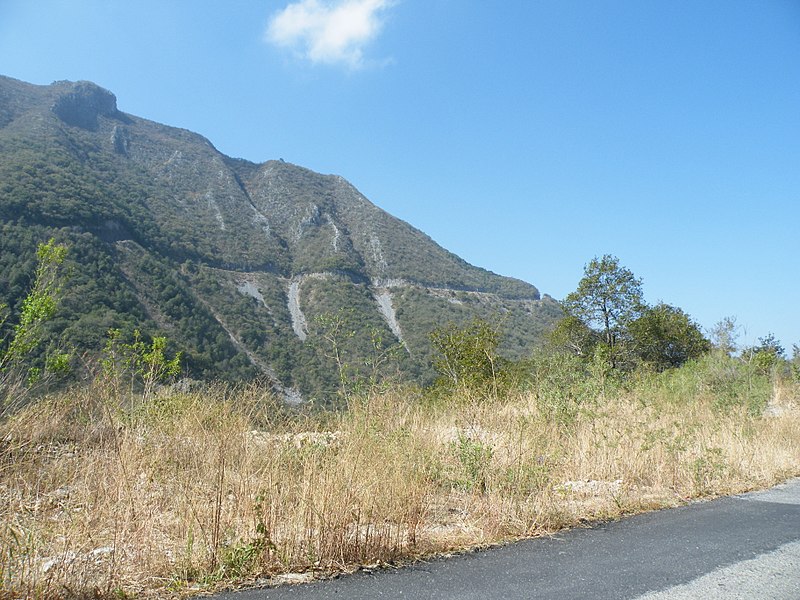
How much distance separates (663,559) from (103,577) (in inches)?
154

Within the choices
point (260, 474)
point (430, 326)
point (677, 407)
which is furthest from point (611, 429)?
point (430, 326)

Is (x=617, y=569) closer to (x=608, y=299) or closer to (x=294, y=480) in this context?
(x=294, y=480)

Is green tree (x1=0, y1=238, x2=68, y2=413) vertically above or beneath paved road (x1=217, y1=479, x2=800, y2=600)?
above

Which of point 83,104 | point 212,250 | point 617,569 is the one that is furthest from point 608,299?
point 83,104

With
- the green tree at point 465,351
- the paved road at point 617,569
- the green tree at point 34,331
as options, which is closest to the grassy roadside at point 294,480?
the paved road at point 617,569

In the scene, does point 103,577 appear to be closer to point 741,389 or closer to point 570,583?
point 570,583

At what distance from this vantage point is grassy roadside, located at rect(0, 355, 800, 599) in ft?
10.5

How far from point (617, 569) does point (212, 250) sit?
84369 mm

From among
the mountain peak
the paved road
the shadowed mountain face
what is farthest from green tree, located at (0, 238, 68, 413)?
the mountain peak

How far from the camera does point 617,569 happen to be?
11.7 ft

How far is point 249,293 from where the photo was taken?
2948 inches

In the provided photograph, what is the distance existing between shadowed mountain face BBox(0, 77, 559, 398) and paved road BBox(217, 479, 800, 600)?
2594 centimetres

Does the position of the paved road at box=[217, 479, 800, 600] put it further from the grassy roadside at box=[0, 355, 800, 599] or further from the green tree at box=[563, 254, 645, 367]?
the green tree at box=[563, 254, 645, 367]

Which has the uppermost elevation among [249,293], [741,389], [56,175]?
[56,175]
